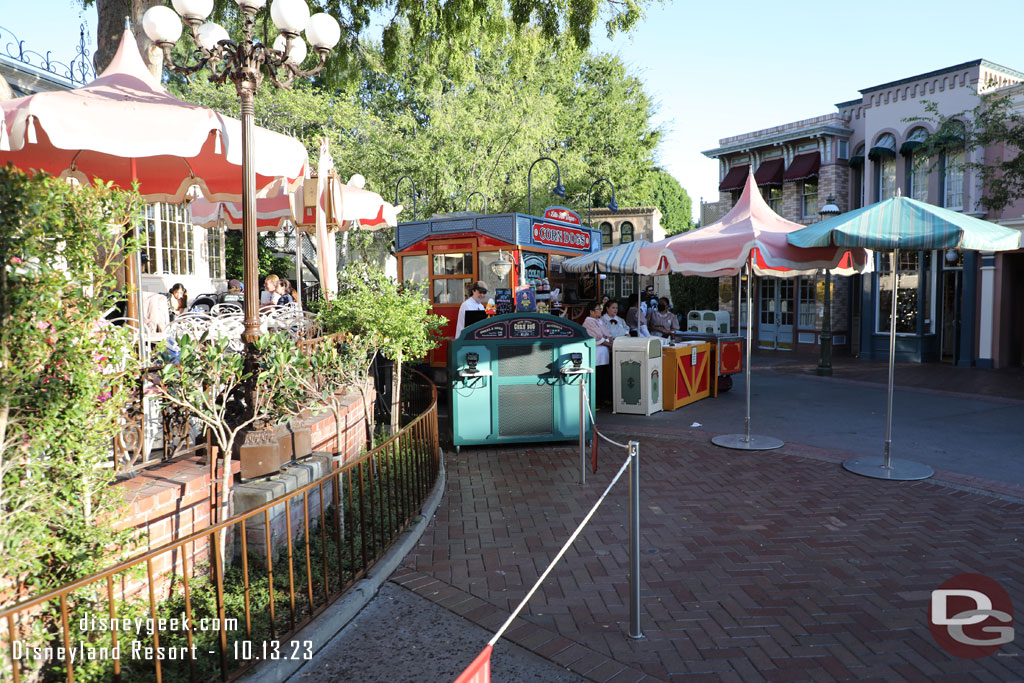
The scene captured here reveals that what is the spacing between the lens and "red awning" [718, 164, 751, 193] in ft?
73.0

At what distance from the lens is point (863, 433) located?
868cm

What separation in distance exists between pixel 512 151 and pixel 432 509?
1745 cm

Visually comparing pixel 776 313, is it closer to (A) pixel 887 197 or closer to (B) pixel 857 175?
(B) pixel 857 175

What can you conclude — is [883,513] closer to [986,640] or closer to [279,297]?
[986,640]

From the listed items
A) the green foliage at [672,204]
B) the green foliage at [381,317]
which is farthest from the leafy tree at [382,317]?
the green foliage at [672,204]

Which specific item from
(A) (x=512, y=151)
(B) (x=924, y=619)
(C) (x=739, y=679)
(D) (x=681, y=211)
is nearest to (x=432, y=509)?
(C) (x=739, y=679)

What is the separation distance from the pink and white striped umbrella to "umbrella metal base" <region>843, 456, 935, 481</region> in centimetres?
235

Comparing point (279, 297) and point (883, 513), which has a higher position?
point (279, 297)

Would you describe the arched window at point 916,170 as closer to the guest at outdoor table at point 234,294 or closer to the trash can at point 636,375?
the trash can at point 636,375

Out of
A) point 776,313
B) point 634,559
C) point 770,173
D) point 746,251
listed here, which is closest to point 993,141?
point 770,173

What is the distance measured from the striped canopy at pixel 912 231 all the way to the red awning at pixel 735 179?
52.6ft

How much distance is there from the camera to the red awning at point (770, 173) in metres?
21.2

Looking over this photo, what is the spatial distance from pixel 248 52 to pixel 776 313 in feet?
61.9

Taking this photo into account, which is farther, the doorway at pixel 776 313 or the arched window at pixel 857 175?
the doorway at pixel 776 313
